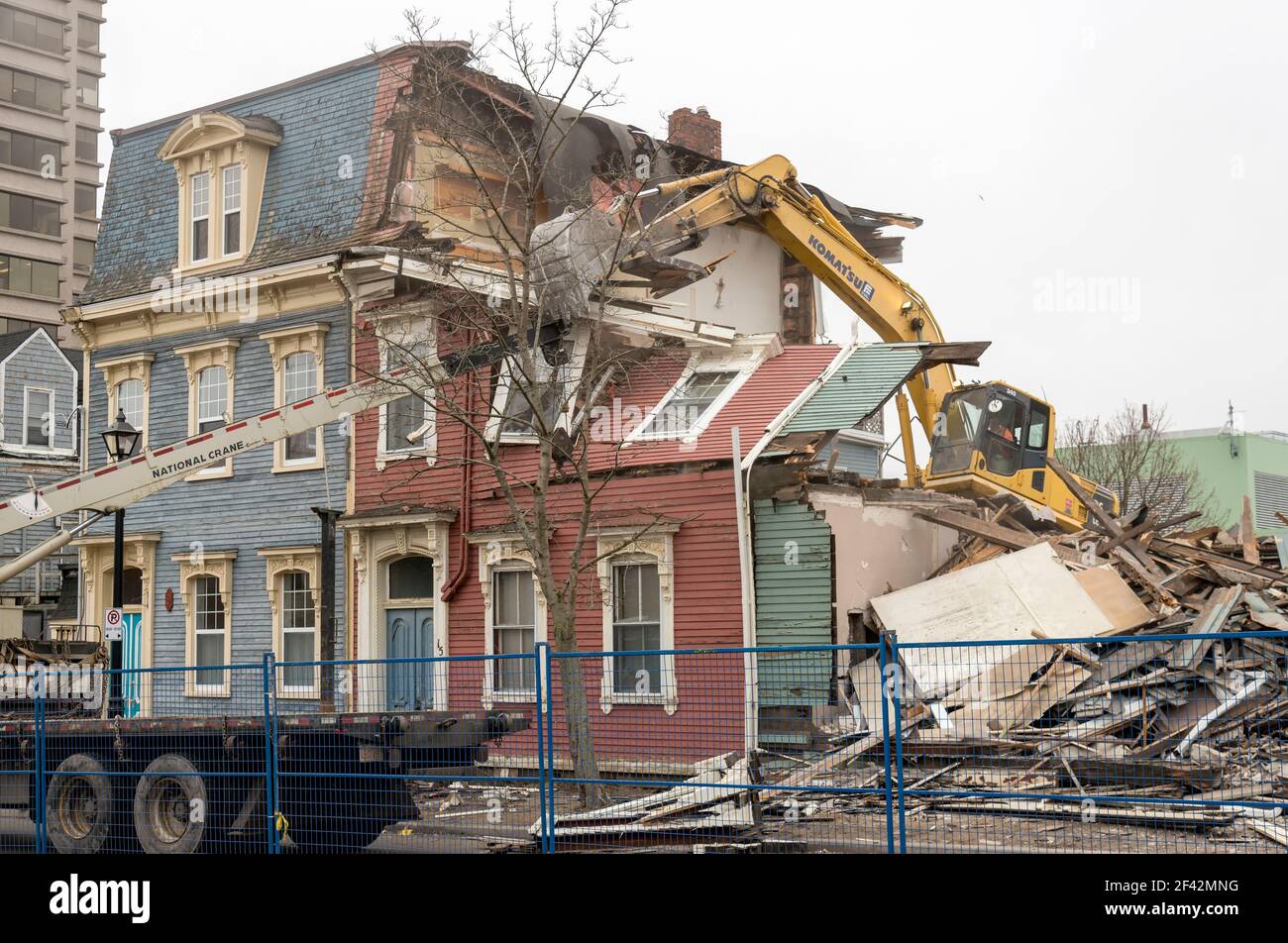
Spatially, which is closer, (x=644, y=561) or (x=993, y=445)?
(x=644, y=561)

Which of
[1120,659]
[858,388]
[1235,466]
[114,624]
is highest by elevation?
[1235,466]

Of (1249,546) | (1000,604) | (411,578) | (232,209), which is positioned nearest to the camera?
(1000,604)

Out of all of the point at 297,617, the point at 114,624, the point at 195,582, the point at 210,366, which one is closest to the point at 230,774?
the point at 114,624

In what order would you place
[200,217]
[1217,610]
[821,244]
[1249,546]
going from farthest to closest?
[200,217], [821,244], [1249,546], [1217,610]

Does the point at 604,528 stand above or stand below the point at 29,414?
below

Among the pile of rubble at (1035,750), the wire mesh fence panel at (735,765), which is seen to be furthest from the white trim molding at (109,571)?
the wire mesh fence panel at (735,765)

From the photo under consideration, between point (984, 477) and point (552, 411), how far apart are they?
7095mm

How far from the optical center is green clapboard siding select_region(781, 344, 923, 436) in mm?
18719

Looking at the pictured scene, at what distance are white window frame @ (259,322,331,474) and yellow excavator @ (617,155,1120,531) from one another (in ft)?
18.9

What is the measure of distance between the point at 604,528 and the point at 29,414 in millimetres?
25631

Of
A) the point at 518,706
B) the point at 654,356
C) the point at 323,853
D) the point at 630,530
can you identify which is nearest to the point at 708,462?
the point at 630,530

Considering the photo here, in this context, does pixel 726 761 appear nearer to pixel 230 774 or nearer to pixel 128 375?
pixel 230 774

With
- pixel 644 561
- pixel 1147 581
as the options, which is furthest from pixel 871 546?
pixel 1147 581

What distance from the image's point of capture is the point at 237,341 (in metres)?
24.0
